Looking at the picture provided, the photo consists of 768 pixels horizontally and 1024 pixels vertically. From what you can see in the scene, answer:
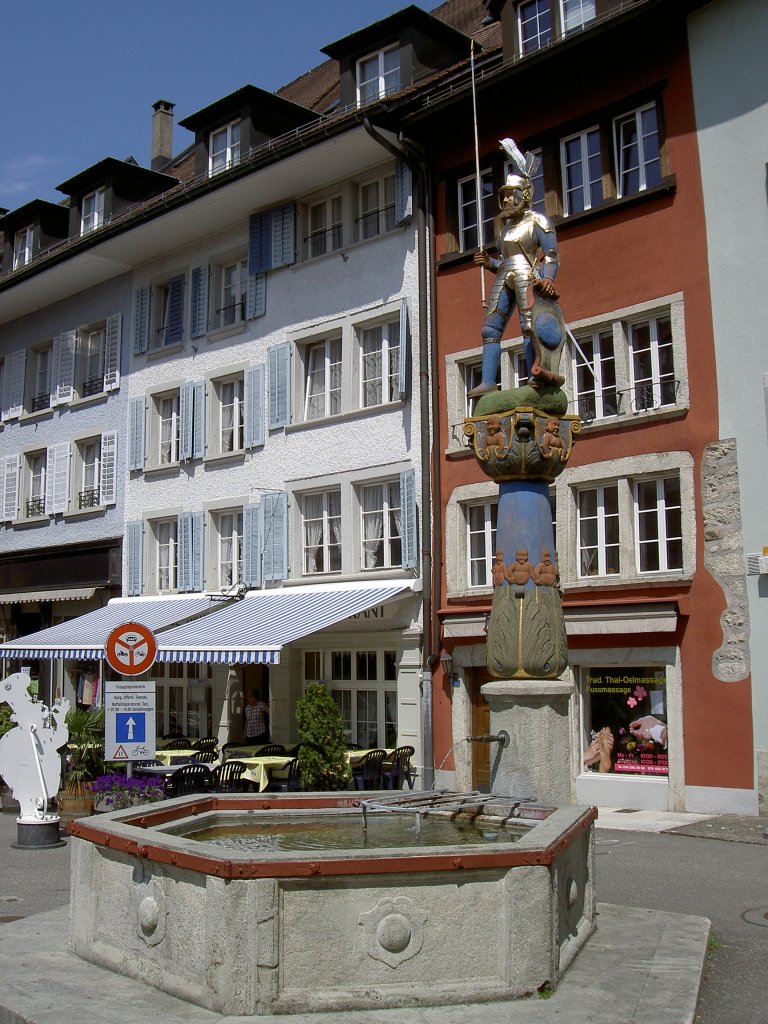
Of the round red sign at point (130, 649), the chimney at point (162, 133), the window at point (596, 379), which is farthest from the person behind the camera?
the chimney at point (162, 133)

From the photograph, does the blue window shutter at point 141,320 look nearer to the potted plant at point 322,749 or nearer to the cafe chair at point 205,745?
the cafe chair at point 205,745

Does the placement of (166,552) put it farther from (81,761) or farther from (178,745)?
(81,761)

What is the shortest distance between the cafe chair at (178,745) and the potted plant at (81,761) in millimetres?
4105

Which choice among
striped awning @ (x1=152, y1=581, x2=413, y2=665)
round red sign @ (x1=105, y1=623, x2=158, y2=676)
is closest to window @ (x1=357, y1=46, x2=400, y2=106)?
striped awning @ (x1=152, y1=581, x2=413, y2=665)

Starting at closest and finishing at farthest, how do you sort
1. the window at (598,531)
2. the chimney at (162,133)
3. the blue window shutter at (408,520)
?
the window at (598,531)
the blue window shutter at (408,520)
the chimney at (162,133)

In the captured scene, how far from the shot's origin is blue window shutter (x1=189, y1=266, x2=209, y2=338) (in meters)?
23.0

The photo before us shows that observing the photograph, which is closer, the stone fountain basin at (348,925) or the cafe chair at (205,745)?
the stone fountain basin at (348,925)

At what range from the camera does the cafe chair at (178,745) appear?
764 inches

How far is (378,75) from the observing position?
814 inches

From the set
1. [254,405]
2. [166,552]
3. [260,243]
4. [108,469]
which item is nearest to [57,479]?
[108,469]

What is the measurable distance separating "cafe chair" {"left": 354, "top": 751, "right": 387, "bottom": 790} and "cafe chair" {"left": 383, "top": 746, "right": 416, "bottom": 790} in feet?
0.49

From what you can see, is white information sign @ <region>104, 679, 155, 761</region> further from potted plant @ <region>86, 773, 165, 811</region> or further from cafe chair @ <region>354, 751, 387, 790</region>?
cafe chair @ <region>354, 751, 387, 790</region>

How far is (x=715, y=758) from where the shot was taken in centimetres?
1448

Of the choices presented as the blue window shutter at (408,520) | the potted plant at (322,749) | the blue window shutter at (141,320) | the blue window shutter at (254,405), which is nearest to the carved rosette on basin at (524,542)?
the potted plant at (322,749)
